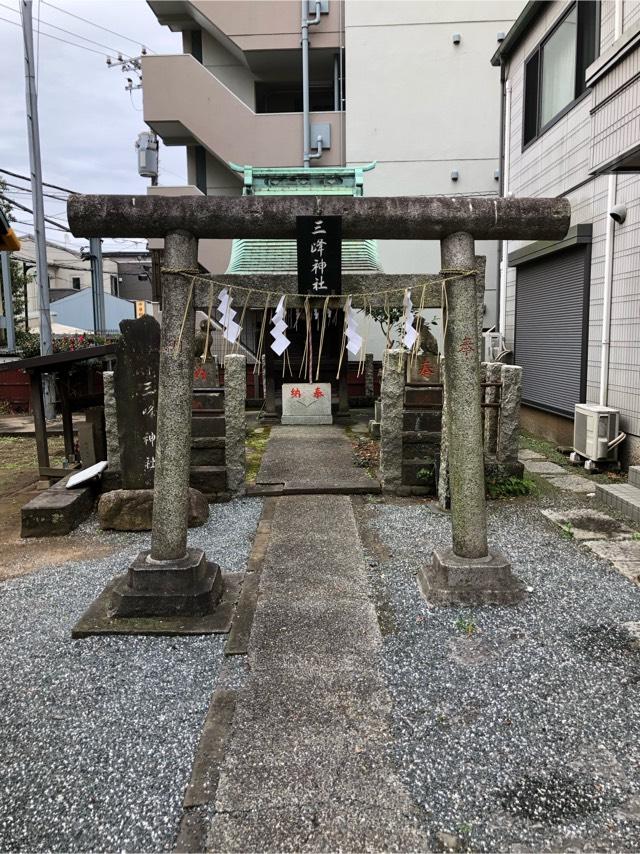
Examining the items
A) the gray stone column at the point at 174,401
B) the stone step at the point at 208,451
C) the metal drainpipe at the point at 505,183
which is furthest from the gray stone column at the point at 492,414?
the metal drainpipe at the point at 505,183

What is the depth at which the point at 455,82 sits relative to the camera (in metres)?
17.5

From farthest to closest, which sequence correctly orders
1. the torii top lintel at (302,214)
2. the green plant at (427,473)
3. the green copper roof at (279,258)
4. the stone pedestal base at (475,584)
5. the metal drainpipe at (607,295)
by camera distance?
1. the green copper roof at (279,258)
2. the metal drainpipe at (607,295)
3. the green plant at (427,473)
4. the stone pedestal base at (475,584)
5. the torii top lintel at (302,214)

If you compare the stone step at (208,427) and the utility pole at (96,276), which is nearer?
the stone step at (208,427)

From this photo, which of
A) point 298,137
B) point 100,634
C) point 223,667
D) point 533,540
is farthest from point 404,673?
point 298,137

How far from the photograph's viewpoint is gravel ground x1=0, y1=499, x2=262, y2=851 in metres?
2.69

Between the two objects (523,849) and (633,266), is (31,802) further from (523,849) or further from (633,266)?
(633,266)

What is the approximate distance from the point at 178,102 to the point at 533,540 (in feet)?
57.9

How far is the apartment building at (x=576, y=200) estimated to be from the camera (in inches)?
340

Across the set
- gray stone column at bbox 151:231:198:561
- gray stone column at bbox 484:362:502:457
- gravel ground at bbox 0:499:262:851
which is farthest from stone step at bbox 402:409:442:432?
gravel ground at bbox 0:499:262:851

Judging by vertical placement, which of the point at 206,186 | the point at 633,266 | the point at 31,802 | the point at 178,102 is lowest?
the point at 31,802

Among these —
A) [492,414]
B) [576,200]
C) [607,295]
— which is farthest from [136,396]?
[576,200]

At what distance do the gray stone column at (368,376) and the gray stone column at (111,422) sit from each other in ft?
34.8

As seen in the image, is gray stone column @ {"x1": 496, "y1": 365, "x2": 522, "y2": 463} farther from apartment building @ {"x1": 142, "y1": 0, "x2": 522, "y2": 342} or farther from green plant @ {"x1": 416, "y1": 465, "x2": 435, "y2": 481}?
apartment building @ {"x1": 142, "y1": 0, "x2": 522, "y2": 342}

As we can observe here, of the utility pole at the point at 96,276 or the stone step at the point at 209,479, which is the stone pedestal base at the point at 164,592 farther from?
the utility pole at the point at 96,276
